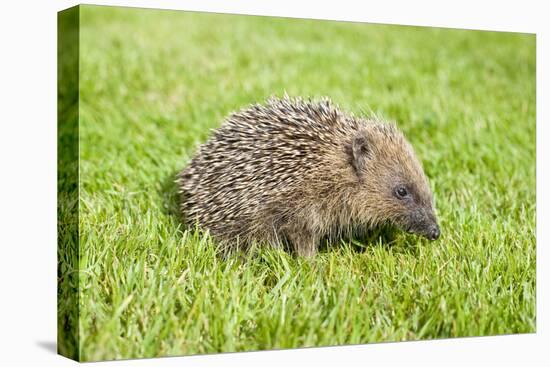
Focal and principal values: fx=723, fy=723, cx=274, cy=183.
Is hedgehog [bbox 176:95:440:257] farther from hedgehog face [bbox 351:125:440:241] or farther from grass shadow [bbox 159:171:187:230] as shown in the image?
grass shadow [bbox 159:171:187:230]

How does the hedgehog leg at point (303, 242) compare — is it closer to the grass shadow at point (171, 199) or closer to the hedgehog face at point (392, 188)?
the hedgehog face at point (392, 188)

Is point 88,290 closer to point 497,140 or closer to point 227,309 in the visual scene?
point 227,309

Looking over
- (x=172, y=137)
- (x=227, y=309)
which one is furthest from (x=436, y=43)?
(x=227, y=309)

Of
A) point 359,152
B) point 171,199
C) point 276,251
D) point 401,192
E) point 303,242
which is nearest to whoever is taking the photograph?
point 276,251

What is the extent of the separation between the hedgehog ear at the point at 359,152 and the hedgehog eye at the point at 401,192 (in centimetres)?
35

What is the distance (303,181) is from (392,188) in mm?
798

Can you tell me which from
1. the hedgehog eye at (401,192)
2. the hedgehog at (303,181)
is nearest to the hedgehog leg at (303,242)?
the hedgehog at (303,181)

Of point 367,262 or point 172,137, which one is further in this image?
point 172,137

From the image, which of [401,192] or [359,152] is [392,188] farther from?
[359,152]

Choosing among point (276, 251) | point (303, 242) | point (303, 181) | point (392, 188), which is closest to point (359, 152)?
point (392, 188)

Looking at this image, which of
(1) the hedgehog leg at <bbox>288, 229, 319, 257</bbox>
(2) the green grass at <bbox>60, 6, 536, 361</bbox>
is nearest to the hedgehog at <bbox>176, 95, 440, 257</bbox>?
(1) the hedgehog leg at <bbox>288, 229, 319, 257</bbox>

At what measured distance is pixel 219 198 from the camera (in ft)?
19.4

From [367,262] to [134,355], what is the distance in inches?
80.3

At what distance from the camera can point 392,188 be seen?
609cm
